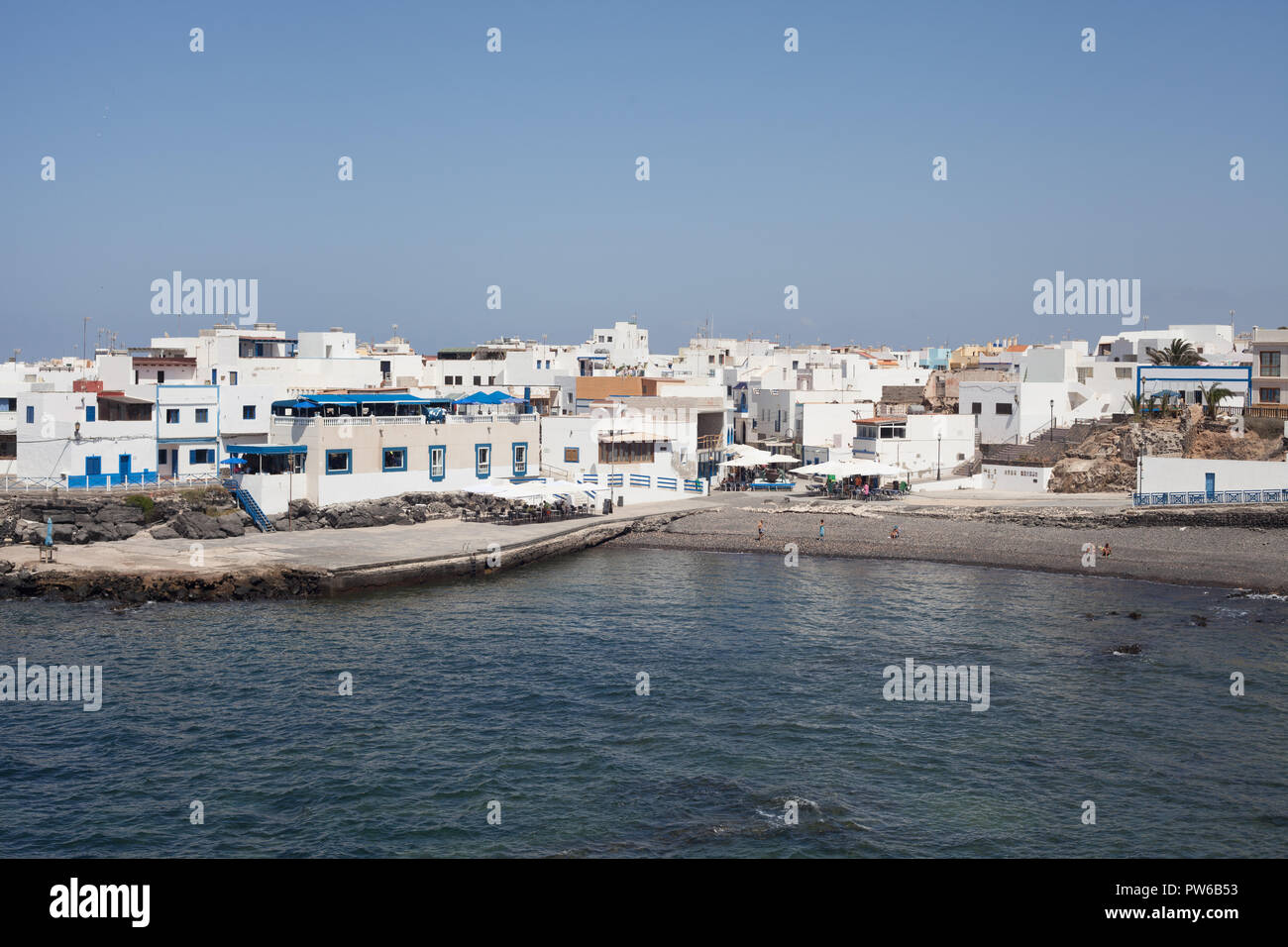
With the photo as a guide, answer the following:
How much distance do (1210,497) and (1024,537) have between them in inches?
322

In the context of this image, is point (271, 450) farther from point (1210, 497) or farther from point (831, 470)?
point (1210, 497)

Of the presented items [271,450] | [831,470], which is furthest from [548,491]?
[831,470]

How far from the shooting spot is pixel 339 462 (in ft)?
151

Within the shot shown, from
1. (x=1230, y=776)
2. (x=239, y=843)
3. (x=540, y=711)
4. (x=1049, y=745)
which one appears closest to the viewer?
(x=239, y=843)

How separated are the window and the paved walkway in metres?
3.09

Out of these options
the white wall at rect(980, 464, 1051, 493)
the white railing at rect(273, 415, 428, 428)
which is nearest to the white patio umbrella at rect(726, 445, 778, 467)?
the white wall at rect(980, 464, 1051, 493)

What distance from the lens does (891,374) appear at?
269ft

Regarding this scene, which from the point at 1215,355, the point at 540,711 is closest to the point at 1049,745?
the point at 540,711

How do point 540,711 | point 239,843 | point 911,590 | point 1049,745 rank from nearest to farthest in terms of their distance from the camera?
point 239,843 < point 1049,745 < point 540,711 < point 911,590

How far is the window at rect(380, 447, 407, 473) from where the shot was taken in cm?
4759

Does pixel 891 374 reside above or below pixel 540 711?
above

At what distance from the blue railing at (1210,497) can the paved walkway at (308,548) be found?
917 inches
